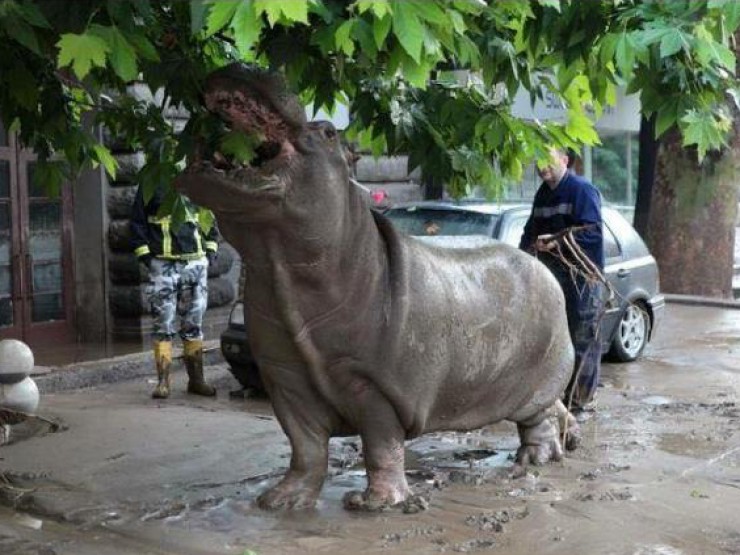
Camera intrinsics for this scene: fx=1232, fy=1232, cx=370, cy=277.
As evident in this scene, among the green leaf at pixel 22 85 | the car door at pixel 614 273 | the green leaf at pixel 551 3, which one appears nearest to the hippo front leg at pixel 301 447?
the green leaf at pixel 22 85

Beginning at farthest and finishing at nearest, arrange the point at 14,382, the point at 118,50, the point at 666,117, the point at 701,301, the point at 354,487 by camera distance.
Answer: the point at 701,301 → the point at 14,382 → the point at 354,487 → the point at 666,117 → the point at 118,50

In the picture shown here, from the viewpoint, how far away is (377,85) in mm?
6500

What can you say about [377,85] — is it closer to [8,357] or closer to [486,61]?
[486,61]

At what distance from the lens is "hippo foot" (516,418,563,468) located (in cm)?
678

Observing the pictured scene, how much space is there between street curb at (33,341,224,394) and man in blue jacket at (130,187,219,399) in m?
0.87

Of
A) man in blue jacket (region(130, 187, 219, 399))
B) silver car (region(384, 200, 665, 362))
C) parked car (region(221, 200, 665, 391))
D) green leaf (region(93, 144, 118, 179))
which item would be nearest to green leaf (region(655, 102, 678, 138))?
green leaf (region(93, 144, 118, 179))

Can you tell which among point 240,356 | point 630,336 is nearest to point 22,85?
point 240,356

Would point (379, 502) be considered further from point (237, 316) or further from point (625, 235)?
point (625, 235)

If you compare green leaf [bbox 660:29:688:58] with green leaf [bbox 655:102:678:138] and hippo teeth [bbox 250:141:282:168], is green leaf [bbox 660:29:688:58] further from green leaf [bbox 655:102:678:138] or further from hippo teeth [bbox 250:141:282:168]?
hippo teeth [bbox 250:141:282:168]

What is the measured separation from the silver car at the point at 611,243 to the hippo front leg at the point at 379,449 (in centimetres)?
376

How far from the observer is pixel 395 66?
4.19 m

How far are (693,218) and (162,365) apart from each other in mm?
8455

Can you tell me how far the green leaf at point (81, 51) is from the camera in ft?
12.8

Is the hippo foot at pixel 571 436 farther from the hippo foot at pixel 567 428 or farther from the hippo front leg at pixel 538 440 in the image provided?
the hippo front leg at pixel 538 440
